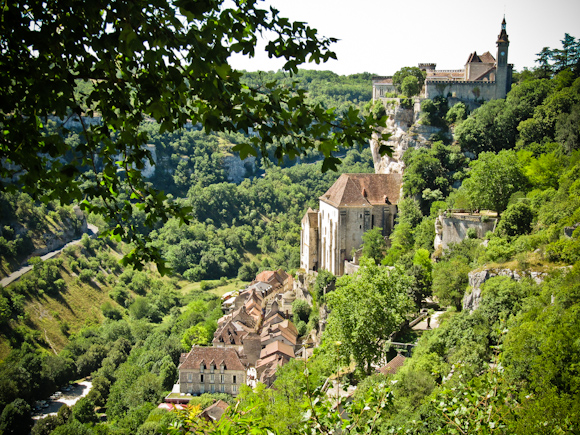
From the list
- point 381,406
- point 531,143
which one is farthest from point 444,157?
point 381,406

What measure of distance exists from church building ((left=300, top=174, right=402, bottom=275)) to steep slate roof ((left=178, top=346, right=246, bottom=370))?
11203mm

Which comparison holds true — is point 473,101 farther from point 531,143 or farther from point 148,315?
point 148,315

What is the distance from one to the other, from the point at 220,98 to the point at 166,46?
0.71 metres

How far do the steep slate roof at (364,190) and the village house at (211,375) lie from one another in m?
16.1

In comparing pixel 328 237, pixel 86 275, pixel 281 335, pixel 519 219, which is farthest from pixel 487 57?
pixel 86 275

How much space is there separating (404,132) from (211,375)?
3084 cm

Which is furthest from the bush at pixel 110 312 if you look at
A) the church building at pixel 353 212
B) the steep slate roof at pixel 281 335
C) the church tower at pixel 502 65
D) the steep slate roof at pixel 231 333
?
the church tower at pixel 502 65

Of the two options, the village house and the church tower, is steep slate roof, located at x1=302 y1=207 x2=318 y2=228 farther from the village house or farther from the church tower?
the church tower

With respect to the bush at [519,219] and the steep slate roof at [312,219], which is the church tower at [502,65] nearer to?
the steep slate roof at [312,219]

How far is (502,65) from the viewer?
5341cm

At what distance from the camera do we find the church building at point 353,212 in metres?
45.3

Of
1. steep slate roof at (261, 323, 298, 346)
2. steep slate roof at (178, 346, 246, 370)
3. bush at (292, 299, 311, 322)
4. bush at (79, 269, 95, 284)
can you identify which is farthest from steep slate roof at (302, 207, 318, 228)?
bush at (79, 269, 95, 284)

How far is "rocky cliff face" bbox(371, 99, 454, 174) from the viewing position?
173 ft

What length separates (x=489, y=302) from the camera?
24.2 m
